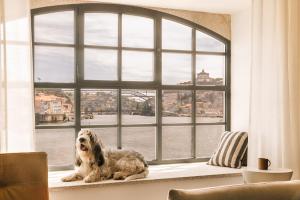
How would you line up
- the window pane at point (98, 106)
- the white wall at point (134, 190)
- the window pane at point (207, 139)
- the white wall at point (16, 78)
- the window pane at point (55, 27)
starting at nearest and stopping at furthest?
the white wall at point (16, 78)
the white wall at point (134, 190)
the window pane at point (55, 27)
the window pane at point (98, 106)
the window pane at point (207, 139)

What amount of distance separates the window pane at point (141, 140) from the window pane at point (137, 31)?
0.84 metres

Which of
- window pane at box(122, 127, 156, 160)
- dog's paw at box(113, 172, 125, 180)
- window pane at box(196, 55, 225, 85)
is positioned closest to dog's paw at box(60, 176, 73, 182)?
dog's paw at box(113, 172, 125, 180)

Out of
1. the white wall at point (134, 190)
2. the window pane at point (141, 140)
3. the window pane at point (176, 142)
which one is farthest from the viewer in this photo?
the window pane at point (176, 142)

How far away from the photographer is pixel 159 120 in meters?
3.73

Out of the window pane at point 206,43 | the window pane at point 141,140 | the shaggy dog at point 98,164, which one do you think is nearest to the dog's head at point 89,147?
the shaggy dog at point 98,164

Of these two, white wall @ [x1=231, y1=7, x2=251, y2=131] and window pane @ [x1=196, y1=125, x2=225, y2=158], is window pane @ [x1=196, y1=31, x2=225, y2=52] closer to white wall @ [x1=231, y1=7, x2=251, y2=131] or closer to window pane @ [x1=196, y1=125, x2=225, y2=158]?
white wall @ [x1=231, y1=7, x2=251, y2=131]

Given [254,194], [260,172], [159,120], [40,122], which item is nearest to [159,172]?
[159,120]

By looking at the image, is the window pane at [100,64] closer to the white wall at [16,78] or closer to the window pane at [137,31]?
the window pane at [137,31]

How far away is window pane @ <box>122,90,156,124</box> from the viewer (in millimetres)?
3637

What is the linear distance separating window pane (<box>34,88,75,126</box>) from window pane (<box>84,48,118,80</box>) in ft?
0.84

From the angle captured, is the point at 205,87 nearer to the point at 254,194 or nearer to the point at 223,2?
the point at 223,2

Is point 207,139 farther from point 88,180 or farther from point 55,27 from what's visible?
point 55,27

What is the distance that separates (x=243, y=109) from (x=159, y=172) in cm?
117

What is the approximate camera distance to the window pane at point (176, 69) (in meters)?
3.78
